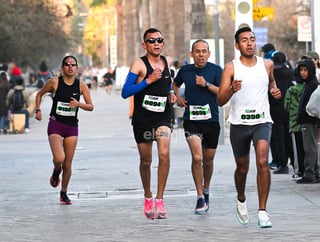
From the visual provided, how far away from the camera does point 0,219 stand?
37.4 feet

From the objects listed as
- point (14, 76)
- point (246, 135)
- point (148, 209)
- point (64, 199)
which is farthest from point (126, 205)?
point (14, 76)

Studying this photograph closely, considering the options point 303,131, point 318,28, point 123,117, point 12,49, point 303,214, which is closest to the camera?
point 303,214

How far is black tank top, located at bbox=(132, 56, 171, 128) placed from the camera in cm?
1113

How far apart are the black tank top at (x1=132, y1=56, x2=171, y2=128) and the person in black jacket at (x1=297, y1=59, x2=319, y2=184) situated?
329cm

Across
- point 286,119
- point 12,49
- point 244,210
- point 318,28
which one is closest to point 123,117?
point 12,49

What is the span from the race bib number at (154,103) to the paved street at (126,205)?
3.77 ft

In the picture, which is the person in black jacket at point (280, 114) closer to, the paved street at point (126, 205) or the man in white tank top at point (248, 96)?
the paved street at point (126, 205)

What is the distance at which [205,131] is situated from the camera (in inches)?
453

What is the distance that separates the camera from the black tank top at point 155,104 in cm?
1113

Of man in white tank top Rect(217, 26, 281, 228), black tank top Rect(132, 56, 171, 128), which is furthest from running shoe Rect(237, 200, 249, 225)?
black tank top Rect(132, 56, 171, 128)

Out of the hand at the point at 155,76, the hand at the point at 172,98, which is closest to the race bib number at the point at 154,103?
the hand at the point at 172,98

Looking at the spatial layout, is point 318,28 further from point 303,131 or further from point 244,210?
point 244,210

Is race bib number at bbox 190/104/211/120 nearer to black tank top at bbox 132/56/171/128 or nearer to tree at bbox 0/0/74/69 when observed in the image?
black tank top at bbox 132/56/171/128

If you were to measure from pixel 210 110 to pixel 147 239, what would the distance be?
2.23 metres
